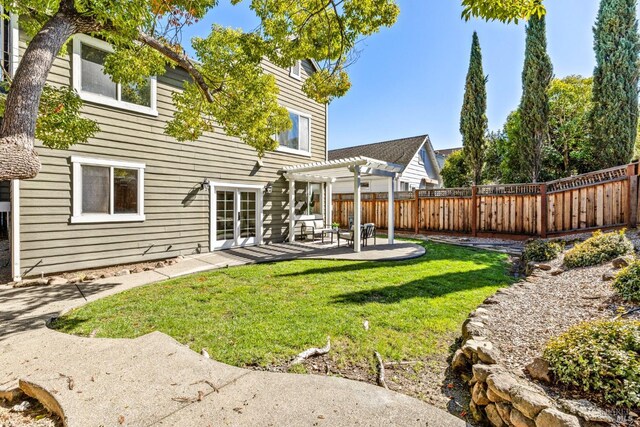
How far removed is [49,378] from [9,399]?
33 centimetres

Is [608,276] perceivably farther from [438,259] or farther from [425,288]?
[438,259]

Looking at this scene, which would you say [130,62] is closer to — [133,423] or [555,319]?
[133,423]

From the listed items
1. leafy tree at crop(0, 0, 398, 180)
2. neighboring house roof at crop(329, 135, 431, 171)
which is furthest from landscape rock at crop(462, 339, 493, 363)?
neighboring house roof at crop(329, 135, 431, 171)

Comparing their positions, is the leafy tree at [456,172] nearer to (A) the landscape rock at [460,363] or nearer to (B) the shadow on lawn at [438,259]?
(B) the shadow on lawn at [438,259]

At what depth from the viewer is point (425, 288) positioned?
5320 mm

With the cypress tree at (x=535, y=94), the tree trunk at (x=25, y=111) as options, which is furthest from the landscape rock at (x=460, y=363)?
the cypress tree at (x=535, y=94)

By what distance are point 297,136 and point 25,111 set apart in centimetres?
939

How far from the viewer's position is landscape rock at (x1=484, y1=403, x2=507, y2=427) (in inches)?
82.3

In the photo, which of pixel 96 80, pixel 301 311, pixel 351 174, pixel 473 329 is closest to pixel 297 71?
pixel 351 174

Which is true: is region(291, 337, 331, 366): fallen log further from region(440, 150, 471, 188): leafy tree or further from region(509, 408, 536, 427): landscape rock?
region(440, 150, 471, 188): leafy tree

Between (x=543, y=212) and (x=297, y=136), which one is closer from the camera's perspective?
(x=543, y=212)

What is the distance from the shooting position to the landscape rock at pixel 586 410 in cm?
183

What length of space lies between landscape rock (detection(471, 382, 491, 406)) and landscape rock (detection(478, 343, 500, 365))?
27 cm

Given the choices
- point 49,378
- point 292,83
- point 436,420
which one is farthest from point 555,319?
point 292,83
